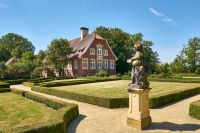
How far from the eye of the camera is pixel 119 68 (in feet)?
193

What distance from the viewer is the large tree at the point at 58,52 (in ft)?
152

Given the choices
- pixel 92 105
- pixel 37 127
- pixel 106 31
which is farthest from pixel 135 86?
pixel 106 31

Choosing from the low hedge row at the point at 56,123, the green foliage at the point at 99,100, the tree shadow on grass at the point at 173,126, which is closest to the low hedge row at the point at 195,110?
the tree shadow on grass at the point at 173,126

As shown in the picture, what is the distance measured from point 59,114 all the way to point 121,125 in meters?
2.92

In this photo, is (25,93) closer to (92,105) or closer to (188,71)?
(92,105)

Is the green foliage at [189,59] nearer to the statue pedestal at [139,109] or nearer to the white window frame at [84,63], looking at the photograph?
the white window frame at [84,63]

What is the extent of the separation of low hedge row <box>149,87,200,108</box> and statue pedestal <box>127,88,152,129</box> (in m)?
4.08

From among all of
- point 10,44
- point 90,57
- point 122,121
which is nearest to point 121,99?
point 122,121

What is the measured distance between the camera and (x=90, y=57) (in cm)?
5003

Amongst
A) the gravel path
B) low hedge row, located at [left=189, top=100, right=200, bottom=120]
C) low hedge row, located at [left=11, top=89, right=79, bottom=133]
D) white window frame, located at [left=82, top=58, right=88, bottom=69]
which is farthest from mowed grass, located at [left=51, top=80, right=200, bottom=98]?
white window frame, located at [left=82, top=58, right=88, bottom=69]

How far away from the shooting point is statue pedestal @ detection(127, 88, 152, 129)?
32.0 ft

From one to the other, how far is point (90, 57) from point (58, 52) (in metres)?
7.52

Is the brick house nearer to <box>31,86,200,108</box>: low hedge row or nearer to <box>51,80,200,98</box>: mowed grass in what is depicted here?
<box>51,80,200,98</box>: mowed grass

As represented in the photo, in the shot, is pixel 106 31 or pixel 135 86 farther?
pixel 106 31
